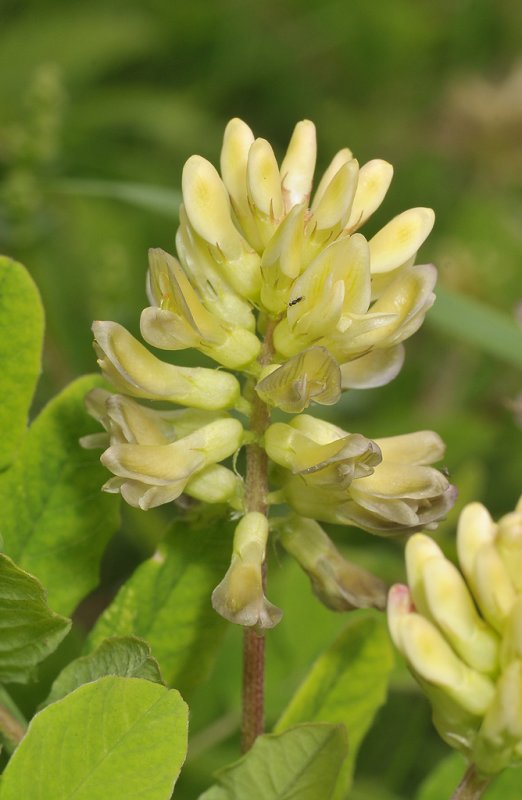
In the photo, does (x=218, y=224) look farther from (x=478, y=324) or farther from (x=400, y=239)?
(x=478, y=324)

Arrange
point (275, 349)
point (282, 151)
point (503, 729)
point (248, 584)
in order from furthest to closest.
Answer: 1. point (282, 151)
2. point (275, 349)
3. point (248, 584)
4. point (503, 729)

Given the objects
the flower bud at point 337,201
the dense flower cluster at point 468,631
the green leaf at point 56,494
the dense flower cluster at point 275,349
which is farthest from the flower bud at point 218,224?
the dense flower cluster at point 468,631

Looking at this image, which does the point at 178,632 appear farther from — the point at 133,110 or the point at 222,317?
the point at 133,110

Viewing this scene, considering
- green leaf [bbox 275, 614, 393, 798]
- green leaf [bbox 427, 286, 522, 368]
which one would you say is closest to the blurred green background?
green leaf [bbox 427, 286, 522, 368]

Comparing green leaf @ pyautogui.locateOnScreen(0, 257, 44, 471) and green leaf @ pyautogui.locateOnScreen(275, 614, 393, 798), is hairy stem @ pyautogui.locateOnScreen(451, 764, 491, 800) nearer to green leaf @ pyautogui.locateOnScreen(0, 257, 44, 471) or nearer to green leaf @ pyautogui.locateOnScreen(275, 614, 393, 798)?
green leaf @ pyautogui.locateOnScreen(275, 614, 393, 798)

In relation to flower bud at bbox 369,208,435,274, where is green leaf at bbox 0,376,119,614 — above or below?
below

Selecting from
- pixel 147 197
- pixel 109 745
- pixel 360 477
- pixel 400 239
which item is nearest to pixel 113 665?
pixel 109 745

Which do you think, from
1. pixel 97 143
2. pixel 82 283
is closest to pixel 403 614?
pixel 82 283

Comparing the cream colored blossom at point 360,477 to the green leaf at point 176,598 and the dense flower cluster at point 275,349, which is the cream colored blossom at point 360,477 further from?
the green leaf at point 176,598
